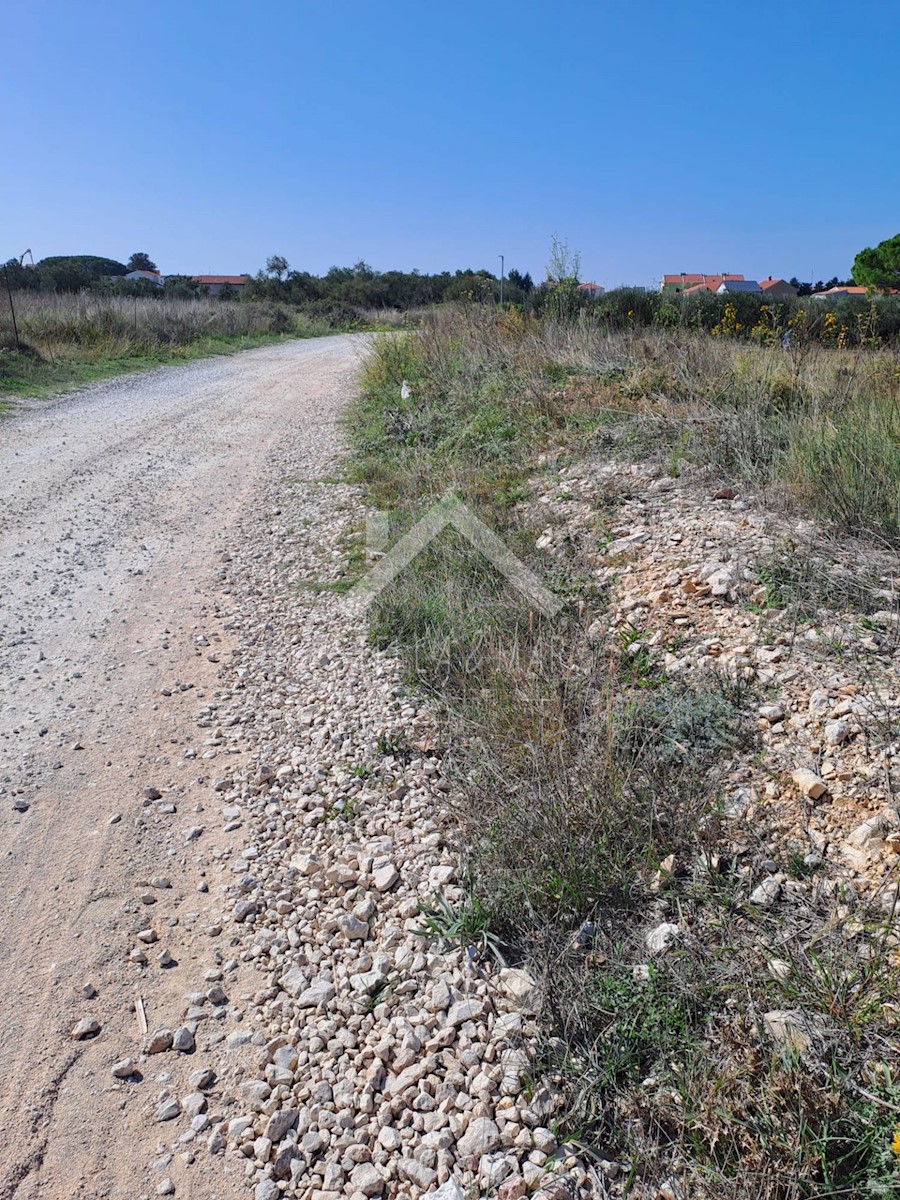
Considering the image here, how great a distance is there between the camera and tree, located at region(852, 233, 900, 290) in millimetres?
36469

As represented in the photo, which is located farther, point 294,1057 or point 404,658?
point 404,658

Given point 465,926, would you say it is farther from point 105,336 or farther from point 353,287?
point 353,287

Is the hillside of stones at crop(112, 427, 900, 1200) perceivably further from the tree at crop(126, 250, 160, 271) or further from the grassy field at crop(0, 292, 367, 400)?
the tree at crop(126, 250, 160, 271)

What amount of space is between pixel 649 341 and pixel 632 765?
6757 millimetres

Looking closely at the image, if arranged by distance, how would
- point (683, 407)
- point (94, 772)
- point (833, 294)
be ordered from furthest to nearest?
point (833, 294), point (683, 407), point (94, 772)

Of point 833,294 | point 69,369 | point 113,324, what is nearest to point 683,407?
point 69,369

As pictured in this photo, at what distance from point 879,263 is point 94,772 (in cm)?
4436

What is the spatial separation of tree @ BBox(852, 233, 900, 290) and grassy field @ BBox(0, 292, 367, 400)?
91.6 ft

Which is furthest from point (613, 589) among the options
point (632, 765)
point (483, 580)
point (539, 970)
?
point (539, 970)

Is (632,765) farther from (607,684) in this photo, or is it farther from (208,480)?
(208,480)

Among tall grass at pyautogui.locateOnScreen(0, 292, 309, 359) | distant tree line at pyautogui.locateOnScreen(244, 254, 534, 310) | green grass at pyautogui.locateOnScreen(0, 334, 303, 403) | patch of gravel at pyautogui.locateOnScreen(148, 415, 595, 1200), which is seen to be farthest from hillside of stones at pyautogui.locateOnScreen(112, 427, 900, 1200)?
distant tree line at pyautogui.locateOnScreen(244, 254, 534, 310)

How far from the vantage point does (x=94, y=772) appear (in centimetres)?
353

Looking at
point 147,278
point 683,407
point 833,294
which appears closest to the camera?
point 683,407

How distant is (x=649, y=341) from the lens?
8.57 meters
